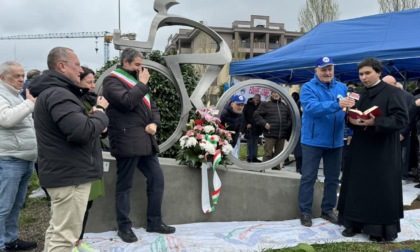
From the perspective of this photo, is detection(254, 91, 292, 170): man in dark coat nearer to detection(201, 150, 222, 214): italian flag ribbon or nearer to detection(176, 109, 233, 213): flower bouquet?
detection(176, 109, 233, 213): flower bouquet

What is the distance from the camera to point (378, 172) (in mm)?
3807

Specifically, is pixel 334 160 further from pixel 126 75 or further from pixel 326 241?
pixel 126 75

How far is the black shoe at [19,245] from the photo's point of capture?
3770 mm

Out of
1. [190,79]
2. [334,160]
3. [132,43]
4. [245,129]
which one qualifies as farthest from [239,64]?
[334,160]

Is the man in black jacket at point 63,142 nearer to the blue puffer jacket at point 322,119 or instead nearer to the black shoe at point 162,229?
the black shoe at point 162,229

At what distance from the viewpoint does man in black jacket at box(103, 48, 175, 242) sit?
141 inches

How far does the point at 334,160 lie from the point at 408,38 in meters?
3.97

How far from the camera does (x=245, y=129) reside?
25.5ft

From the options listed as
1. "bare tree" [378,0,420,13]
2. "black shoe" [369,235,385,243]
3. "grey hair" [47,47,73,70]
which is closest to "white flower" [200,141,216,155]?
"black shoe" [369,235,385,243]

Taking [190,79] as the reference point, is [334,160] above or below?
below

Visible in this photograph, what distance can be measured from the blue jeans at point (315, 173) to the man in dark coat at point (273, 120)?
105 inches

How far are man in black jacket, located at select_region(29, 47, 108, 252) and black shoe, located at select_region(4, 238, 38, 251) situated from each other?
1.48 m

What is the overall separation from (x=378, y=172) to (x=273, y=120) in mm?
3424

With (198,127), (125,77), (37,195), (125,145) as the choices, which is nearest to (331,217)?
(198,127)
